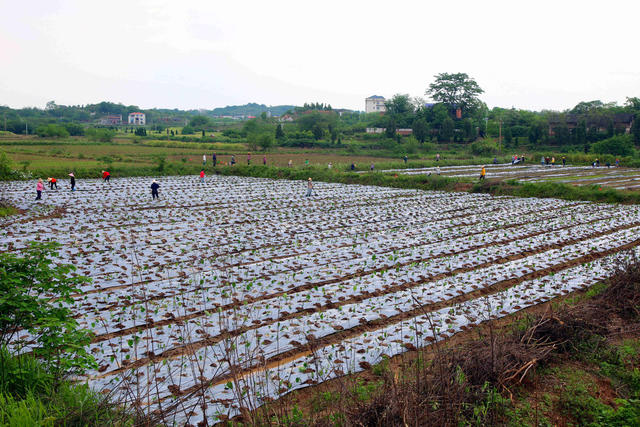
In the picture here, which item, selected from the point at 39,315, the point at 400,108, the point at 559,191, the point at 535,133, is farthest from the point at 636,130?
the point at 39,315

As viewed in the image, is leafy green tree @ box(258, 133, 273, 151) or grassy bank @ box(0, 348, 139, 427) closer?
grassy bank @ box(0, 348, 139, 427)

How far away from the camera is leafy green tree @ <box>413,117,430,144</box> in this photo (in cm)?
8212

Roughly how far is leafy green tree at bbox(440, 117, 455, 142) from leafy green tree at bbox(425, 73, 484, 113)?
55.0ft

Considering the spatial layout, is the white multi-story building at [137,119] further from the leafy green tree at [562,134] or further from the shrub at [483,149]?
the leafy green tree at [562,134]

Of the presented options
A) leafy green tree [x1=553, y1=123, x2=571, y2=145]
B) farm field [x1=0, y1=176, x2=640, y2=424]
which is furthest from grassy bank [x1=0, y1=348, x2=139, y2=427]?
leafy green tree [x1=553, y1=123, x2=571, y2=145]

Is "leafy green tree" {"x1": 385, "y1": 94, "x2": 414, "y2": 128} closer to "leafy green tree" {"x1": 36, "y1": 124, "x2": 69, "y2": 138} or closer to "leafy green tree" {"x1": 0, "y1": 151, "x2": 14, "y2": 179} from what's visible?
"leafy green tree" {"x1": 36, "y1": 124, "x2": 69, "y2": 138}

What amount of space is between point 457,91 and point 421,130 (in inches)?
974

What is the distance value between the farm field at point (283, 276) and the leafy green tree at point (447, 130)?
58.5 meters

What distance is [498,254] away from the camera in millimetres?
14922

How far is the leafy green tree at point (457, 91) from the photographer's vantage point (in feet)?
325

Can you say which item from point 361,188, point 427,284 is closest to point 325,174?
point 361,188

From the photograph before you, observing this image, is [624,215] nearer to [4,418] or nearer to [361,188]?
[361,188]

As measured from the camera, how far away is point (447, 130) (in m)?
83.3

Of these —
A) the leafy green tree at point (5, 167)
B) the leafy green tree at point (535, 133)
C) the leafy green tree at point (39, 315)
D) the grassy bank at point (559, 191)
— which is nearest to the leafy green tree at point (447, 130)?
the leafy green tree at point (535, 133)
